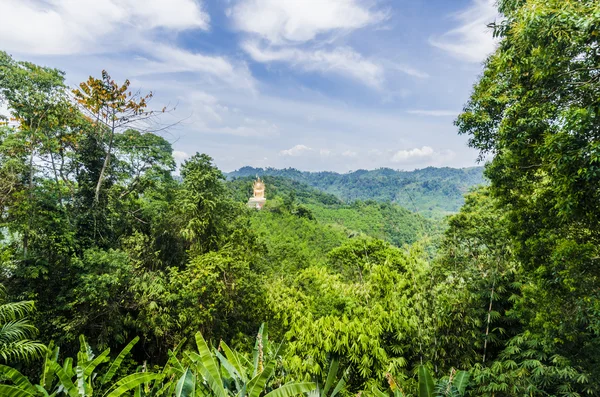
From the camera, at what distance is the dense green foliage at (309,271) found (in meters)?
3.64

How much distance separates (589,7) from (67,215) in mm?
10345

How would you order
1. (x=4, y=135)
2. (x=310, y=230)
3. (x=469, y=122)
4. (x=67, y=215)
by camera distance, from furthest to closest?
(x=310, y=230) → (x=67, y=215) → (x=4, y=135) → (x=469, y=122)

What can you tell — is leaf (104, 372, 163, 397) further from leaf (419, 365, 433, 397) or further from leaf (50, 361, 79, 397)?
leaf (419, 365, 433, 397)

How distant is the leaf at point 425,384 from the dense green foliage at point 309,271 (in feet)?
A: 0.06

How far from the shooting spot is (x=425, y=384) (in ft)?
9.72

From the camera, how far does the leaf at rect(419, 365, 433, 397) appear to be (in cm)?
294

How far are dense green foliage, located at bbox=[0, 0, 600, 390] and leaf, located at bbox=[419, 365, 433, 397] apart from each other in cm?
2

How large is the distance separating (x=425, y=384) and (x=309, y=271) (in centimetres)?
543

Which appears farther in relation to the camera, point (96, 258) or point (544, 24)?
point (96, 258)

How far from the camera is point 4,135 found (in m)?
6.79

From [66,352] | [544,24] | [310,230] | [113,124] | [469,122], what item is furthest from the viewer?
[310,230]

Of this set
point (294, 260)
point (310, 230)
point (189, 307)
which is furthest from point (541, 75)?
point (310, 230)

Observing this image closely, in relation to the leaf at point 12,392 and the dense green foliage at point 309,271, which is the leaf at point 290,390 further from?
the leaf at point 12,392

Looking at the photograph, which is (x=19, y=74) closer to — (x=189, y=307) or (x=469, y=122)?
(x=189, y=307)
